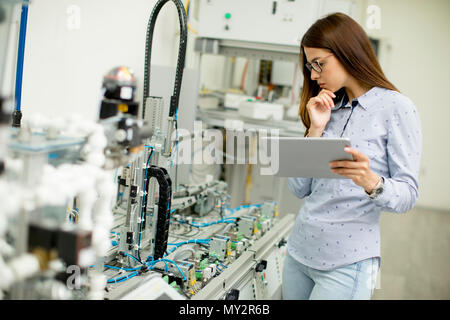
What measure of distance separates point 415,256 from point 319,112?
3.16m

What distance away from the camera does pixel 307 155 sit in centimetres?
119

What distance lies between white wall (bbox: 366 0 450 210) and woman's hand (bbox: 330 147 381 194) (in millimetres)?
4928

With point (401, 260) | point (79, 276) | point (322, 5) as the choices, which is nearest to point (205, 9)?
point (322, 5)

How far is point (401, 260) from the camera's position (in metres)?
3.84

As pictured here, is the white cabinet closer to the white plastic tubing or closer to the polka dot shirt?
the polka dot shirt

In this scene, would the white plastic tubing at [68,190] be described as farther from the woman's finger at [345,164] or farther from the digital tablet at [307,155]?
the woman's finger at [345,164]

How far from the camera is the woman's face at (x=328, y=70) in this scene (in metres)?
1.31

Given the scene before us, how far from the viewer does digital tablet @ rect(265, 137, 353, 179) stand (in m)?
1.14

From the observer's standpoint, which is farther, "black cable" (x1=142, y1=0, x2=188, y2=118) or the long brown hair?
"black cable" (x1=142, y1=0, x2=188, y2=118)

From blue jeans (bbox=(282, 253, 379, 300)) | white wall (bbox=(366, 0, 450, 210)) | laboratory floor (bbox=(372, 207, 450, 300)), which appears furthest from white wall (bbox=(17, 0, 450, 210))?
white wall (bbox=(366, 0, 450, 210))

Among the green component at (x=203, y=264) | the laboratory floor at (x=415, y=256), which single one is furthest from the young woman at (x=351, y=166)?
the laboratory floor at (x=415, y=256)

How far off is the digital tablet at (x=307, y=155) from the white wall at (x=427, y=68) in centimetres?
490

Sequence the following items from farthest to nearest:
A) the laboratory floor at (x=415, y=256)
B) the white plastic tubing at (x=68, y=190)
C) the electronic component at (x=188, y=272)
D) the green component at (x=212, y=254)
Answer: the laboratory floor at (x=415, y=256), the green component at (x=212, y=254), the electronic component at (x=188, y=272), the white plastic tubing at (x=68, y=190)

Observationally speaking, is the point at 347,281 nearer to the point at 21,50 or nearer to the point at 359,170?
the point at 359,170
